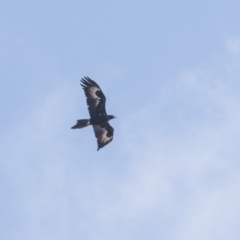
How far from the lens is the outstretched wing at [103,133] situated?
1996 inches

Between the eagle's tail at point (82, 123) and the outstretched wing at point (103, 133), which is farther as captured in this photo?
the outstretched wing at point (103, 133)

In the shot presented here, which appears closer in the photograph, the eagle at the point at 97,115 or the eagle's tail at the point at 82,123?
the eagle's tail at the point at 82,123

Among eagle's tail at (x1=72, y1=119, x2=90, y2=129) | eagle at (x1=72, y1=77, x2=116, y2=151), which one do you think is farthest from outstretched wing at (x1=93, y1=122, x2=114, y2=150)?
eagle's tail at (x1=72, y1=119, x2=90, y2=129)

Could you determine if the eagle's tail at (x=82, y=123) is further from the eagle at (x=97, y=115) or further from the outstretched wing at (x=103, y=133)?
the outstretched wing at (x=103, y=133)

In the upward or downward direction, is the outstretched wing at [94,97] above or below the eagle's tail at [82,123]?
above

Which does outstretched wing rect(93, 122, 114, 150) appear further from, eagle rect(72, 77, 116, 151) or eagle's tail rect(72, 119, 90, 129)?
eagle's tail rect(72, 119, 90, 129)

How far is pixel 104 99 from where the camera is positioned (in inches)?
1971

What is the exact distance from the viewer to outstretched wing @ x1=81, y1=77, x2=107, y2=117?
49.2 meters

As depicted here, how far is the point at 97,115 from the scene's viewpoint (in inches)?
1971

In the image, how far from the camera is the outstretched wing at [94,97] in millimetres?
49250

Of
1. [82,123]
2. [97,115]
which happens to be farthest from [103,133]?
[82,123]

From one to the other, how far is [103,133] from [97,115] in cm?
156

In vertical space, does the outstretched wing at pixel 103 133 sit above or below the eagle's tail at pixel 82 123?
above

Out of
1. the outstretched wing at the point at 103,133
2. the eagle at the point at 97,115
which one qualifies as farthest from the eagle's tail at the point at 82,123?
the outstretched wing at the point at 103,133
